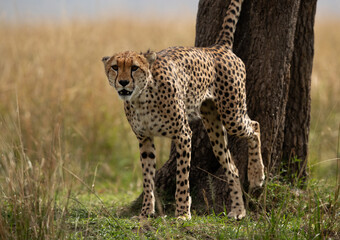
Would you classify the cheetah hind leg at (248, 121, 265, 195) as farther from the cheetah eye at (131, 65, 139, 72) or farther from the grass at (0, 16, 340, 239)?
the cheetah eye at (131, 65, 139, 72)

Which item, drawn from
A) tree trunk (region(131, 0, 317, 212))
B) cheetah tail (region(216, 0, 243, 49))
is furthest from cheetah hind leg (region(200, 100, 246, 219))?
cheetah tail (region(216, 0, 243, 49))

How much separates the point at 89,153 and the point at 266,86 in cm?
303

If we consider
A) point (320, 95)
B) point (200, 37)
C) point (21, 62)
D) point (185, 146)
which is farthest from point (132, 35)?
point (185, 146)

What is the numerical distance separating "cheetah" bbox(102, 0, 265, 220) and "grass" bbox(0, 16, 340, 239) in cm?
28

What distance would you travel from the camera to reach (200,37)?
4613mm

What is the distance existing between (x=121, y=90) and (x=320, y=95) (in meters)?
5.13

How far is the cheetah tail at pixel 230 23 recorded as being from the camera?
4309 millimetres

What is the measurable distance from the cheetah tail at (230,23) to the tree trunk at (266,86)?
13 centimetres

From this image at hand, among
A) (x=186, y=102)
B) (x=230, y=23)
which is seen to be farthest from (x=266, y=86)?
(x=186, y=102)

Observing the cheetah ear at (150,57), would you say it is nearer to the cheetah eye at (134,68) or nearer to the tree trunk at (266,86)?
the cheetah eye at (134,68)

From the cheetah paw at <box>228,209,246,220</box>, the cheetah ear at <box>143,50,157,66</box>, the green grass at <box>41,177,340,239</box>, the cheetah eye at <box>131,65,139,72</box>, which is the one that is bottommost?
the cheetah paw at <box>228,209,246,220</box>

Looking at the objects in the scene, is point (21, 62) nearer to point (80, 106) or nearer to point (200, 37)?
point (80, 106)

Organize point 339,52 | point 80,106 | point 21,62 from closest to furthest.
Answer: point 80,106 → point 21,62 → point 339,52

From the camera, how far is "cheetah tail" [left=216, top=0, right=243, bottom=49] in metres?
4.31
